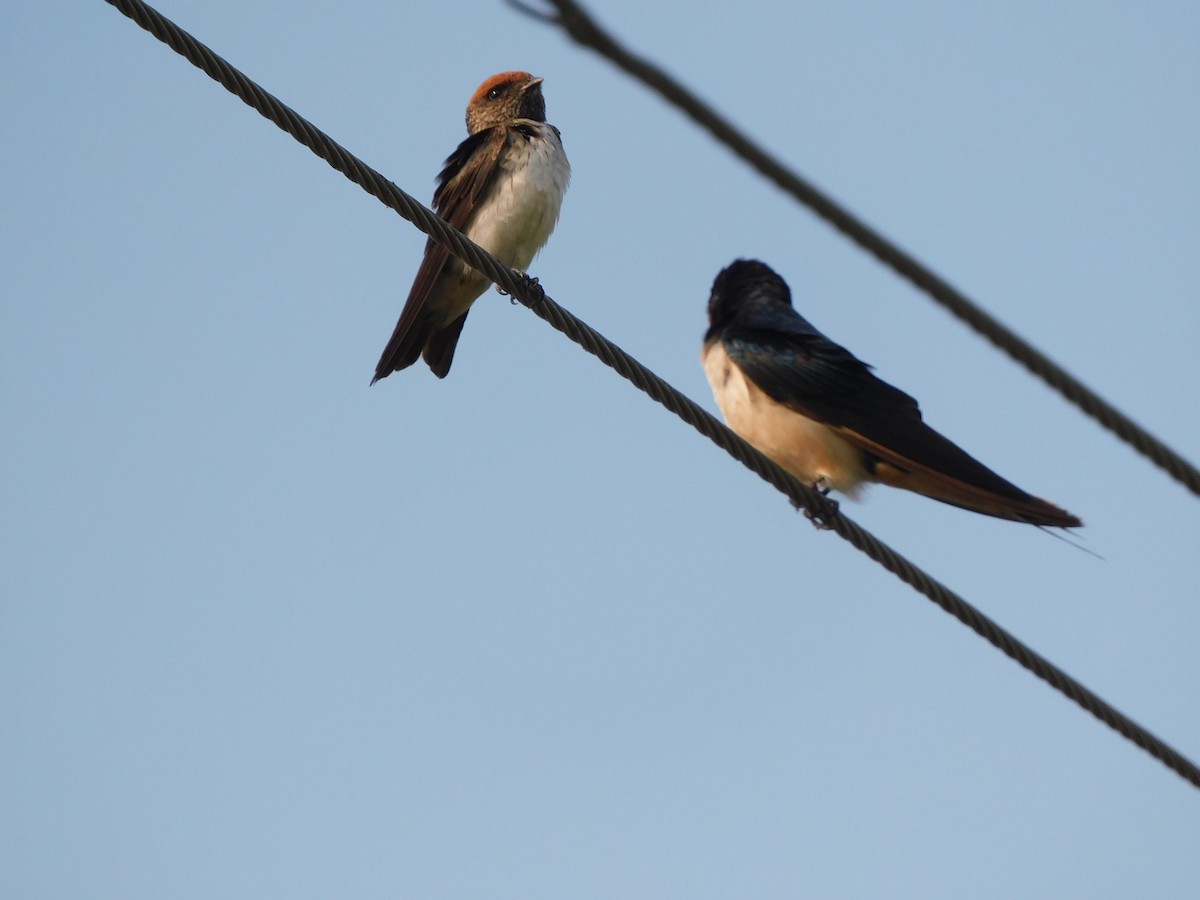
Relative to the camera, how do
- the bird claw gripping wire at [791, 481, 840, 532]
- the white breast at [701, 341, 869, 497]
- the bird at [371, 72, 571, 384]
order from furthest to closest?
the bird at [371, 72, 571, 384], the white breast at [701, 341, 869, 497], the bird claw gripping wire at [791, 481, 840, 532]

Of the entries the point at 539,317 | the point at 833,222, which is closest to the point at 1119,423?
the point at 833,222

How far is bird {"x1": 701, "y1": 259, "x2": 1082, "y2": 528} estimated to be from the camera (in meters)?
5.46

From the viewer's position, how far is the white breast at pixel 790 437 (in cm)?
586

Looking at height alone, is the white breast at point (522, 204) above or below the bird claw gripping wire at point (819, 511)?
above

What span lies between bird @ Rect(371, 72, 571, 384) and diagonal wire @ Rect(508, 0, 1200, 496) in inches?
156

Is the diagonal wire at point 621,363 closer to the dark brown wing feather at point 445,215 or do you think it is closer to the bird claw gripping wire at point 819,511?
the bird claw gripping wire at point 819,511

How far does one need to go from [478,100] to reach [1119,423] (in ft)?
18.6

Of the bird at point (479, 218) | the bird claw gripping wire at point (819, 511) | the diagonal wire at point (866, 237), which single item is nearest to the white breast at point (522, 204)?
the bird at point (479, 218)

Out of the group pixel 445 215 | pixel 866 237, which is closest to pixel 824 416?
pixel 445 215

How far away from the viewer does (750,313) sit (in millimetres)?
6711

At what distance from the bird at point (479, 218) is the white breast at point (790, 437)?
3.75 feet

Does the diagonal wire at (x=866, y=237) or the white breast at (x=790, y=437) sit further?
the white breast at (x=790, y=437)

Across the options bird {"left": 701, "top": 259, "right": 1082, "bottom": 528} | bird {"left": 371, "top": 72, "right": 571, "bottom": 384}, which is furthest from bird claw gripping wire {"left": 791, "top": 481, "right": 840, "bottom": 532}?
bird {"left": 371, "top": 72, "right": 571, "bottom": 384}

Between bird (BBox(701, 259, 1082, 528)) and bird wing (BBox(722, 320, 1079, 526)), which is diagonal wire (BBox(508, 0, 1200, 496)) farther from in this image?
bird (BBox(701, 259, 1082, 528))
